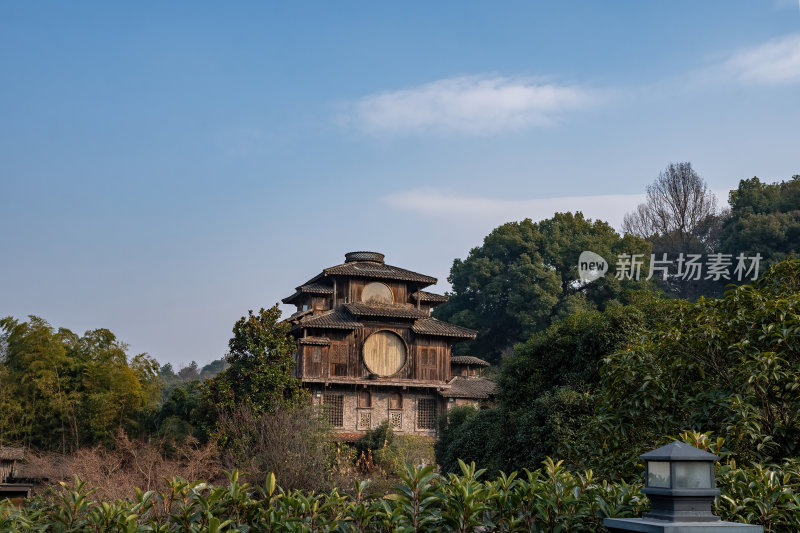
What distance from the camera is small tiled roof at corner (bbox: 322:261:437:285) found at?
3700 cm

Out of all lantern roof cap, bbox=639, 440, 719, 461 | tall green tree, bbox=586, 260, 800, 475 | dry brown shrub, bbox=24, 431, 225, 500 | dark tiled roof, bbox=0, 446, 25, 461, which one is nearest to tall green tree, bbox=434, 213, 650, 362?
dry brown shrub, bbox=24, 431, 225, 500

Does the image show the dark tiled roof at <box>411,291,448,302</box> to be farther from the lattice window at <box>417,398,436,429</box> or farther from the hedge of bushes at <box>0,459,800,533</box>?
the hedge of bushes at <box>0,459,800,533</box>

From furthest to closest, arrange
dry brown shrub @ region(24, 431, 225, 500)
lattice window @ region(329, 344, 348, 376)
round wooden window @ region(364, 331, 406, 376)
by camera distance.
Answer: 1. round wooden window @ region(364, 331, 406, 376)
2. lattice window @ region(329, 344, 348, 376)
3. dry brown shrub @ region(24, 431, 225, 500)

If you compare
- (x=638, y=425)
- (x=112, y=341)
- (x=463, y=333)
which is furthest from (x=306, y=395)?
(x=638, y=425)

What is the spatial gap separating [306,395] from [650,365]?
23.5 meters

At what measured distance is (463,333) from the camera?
3703cm

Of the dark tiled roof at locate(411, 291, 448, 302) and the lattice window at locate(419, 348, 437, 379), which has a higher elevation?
the dark tiled roof at locate(411, 291, 448, 302)

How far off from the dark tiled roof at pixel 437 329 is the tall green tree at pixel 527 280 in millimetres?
13561

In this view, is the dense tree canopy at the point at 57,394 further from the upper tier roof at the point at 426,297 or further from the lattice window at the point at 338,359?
the upper tier roof at the point at 426,297

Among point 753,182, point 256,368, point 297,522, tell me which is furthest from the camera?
point 753,182

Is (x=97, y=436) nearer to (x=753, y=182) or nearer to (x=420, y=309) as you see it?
(x=420, y=309)

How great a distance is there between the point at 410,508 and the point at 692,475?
1.82 m

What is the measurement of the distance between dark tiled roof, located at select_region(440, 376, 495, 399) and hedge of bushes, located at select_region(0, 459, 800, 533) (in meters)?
30.2

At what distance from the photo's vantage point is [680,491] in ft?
15.6
